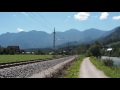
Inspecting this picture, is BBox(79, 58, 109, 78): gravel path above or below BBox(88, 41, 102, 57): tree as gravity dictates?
below

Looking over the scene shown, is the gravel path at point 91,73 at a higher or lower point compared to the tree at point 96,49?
lower

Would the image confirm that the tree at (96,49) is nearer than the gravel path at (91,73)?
No

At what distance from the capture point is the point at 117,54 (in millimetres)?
111125

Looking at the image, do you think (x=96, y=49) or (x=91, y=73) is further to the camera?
(x=96, y=49)

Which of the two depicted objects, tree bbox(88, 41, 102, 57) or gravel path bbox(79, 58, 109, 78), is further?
tree bbox(88, 41, 102, 57)

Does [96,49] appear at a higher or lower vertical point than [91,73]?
higher
